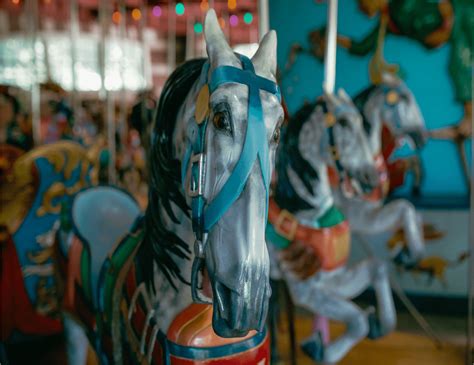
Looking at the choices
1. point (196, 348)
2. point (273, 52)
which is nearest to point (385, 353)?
point (196, 348)

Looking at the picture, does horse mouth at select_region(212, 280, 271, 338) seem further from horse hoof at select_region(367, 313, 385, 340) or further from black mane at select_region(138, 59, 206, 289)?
horse hoof at select_region(367, 313, 385, 340)

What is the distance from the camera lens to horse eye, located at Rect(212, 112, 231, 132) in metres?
0.75

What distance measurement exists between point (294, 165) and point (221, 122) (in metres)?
1.21

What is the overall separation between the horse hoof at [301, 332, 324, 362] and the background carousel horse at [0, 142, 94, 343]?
1.02 metres

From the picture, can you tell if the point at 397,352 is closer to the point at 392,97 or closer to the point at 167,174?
the point at 392,97

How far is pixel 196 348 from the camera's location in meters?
0.91

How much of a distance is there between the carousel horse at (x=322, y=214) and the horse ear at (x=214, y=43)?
1.12 metres

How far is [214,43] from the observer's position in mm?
811

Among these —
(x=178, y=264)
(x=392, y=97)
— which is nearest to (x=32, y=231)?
(x=178, y=264)

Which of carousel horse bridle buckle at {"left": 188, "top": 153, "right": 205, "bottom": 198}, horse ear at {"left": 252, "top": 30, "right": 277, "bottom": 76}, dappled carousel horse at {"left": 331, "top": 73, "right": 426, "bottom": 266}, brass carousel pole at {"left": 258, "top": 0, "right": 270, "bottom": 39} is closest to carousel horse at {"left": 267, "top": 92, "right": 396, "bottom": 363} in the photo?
dappled carousel horse at {"left": 331, "top": 73, "right": 426, "bottom": 266}

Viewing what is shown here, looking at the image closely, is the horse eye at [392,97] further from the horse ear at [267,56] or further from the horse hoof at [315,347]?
the horse ear at [267,56]

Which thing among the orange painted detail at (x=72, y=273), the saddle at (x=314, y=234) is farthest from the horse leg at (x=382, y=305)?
the orange painted detail at (x=72, y=273)

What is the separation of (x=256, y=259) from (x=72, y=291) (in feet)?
2.90

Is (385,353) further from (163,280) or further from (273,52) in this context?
(273,52)
